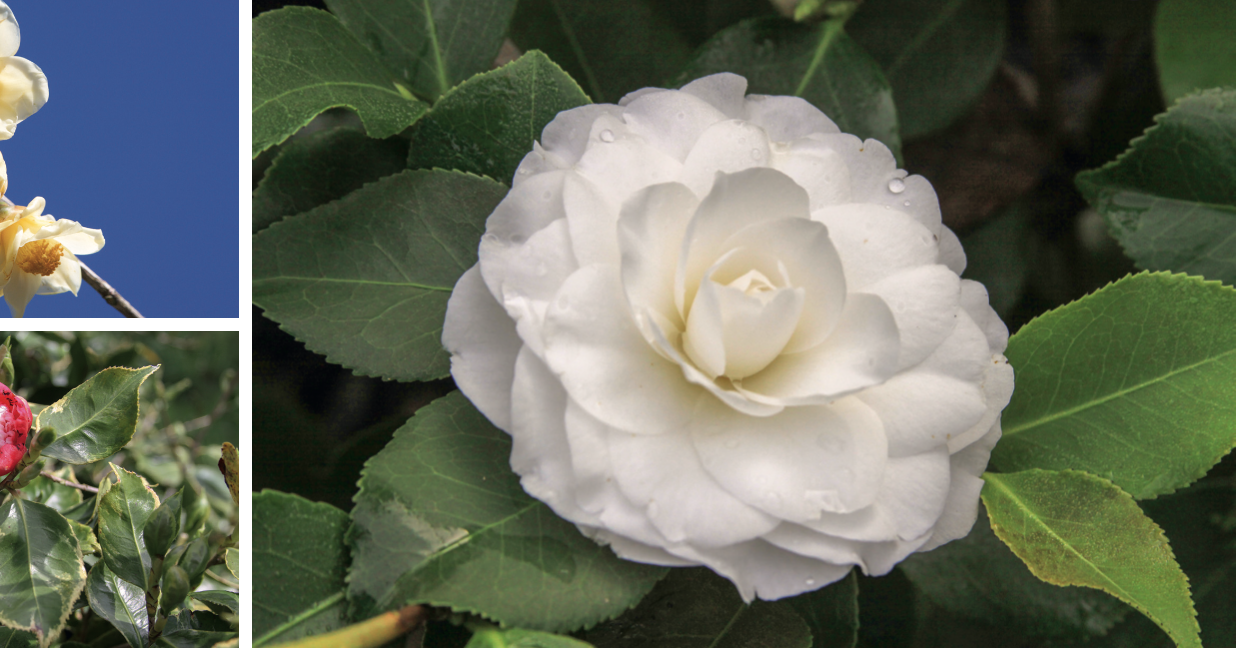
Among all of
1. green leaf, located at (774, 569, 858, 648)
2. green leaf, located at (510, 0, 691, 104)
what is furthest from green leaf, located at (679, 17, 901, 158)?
green leaf, located at (774, 569, 858, 648)

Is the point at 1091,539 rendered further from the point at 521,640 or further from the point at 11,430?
the point at 11,430

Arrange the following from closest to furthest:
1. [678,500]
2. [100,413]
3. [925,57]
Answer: [678,500] → [100,413] → [925,57]

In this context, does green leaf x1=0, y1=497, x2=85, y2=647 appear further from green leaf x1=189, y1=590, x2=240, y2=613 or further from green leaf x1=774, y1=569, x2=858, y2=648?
green leaf x1=774, y1=569, x2=858, y2=648

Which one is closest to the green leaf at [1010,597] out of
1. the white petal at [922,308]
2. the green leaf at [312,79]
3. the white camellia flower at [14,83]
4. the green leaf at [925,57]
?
the white petal at [922,308]

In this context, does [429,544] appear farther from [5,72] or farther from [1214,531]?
[1214,531]

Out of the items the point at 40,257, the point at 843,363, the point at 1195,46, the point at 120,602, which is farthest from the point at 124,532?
the point at 1195,46

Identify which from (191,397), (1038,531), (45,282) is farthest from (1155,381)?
(191,397)
